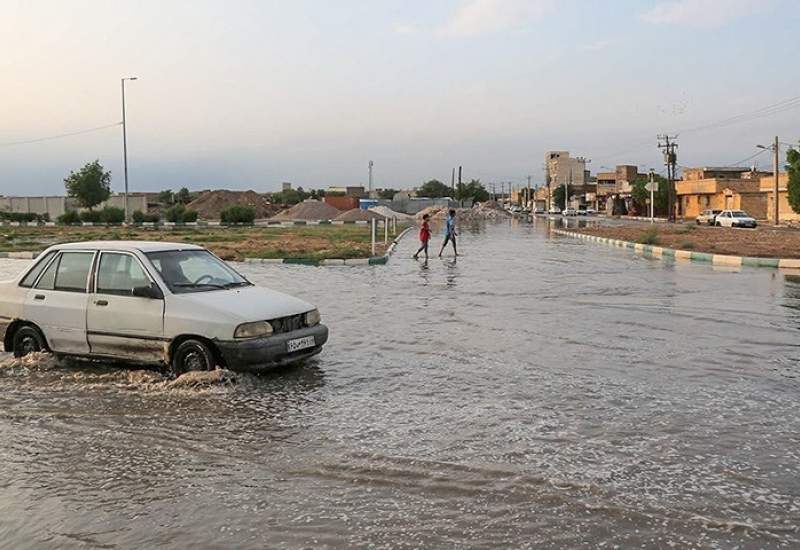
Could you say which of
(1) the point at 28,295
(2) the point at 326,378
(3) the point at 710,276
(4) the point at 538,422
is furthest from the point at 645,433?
(3) the point at 710,276

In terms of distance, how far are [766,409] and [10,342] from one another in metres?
7.91

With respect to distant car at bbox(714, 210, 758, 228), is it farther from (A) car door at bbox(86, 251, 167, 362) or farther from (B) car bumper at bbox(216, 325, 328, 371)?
(A) car door at bbox(86, 251, 167, 362)

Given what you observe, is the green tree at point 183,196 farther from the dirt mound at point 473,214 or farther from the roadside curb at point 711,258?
the roadside curb at point 711,258

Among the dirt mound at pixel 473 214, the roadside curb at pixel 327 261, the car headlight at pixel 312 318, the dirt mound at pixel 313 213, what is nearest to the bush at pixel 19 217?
the dirt mound at pixel 313 213

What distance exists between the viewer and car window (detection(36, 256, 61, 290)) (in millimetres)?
8688

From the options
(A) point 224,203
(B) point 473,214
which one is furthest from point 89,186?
(B) point 473,214

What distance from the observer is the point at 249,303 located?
8.08 metres

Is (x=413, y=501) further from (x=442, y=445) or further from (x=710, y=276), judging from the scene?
(x=710, y=276)

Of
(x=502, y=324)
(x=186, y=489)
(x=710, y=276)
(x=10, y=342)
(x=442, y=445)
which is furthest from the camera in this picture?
(x=710, y=276)

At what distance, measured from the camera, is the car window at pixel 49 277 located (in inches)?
342

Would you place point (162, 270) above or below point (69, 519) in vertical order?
above

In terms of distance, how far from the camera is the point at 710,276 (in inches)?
774

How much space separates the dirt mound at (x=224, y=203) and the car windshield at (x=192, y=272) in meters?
87.3

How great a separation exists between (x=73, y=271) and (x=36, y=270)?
63cm
